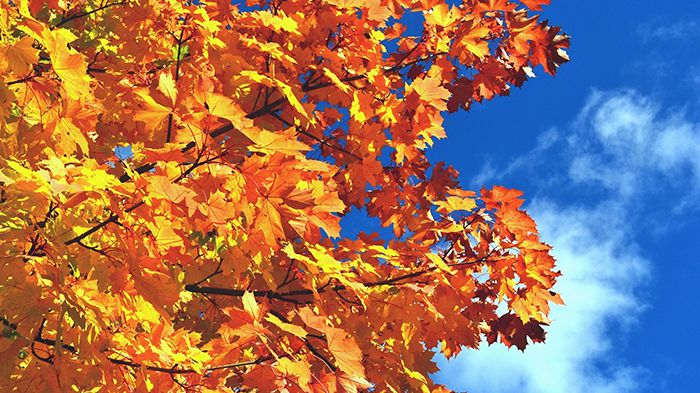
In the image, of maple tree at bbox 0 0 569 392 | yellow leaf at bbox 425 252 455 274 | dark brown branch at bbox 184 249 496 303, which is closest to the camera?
maple tree at bbox 0 0 569 392

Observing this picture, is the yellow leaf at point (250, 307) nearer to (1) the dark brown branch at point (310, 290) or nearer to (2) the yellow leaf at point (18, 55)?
(1) the dark brown branch at point (310, 290)

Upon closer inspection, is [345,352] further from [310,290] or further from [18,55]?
[18,55]

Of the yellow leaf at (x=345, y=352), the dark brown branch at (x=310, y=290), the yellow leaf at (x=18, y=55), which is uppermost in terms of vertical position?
the dark brown branch at (x=310, y=290)

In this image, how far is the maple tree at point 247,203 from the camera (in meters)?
2.92

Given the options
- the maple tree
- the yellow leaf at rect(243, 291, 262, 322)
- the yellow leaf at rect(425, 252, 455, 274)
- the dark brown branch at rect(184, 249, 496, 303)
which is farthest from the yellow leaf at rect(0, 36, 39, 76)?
the yellow leaf at rect(425, 252, 455, 274)

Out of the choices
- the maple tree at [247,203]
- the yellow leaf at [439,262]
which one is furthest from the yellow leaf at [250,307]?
the yellow leaf at [439,262]

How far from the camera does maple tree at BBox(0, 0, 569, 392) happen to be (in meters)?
2.92

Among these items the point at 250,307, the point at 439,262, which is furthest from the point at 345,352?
the point at 439,262

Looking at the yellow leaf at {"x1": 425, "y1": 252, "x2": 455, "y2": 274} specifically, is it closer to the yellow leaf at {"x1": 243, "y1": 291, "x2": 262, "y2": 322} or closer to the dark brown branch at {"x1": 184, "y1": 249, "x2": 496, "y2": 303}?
the dark brown branch at {"x1": 184, "y1": 249, "x2": 496, "y2": 303}

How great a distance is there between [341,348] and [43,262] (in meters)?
1.44

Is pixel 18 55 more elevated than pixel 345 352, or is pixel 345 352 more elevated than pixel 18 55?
pixel 18 55

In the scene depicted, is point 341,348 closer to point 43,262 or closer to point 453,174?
point 43,262

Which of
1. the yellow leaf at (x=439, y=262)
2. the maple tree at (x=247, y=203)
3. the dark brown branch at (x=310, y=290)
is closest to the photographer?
the maple tree at (x=247, y=203)

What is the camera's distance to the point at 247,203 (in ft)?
9.75
